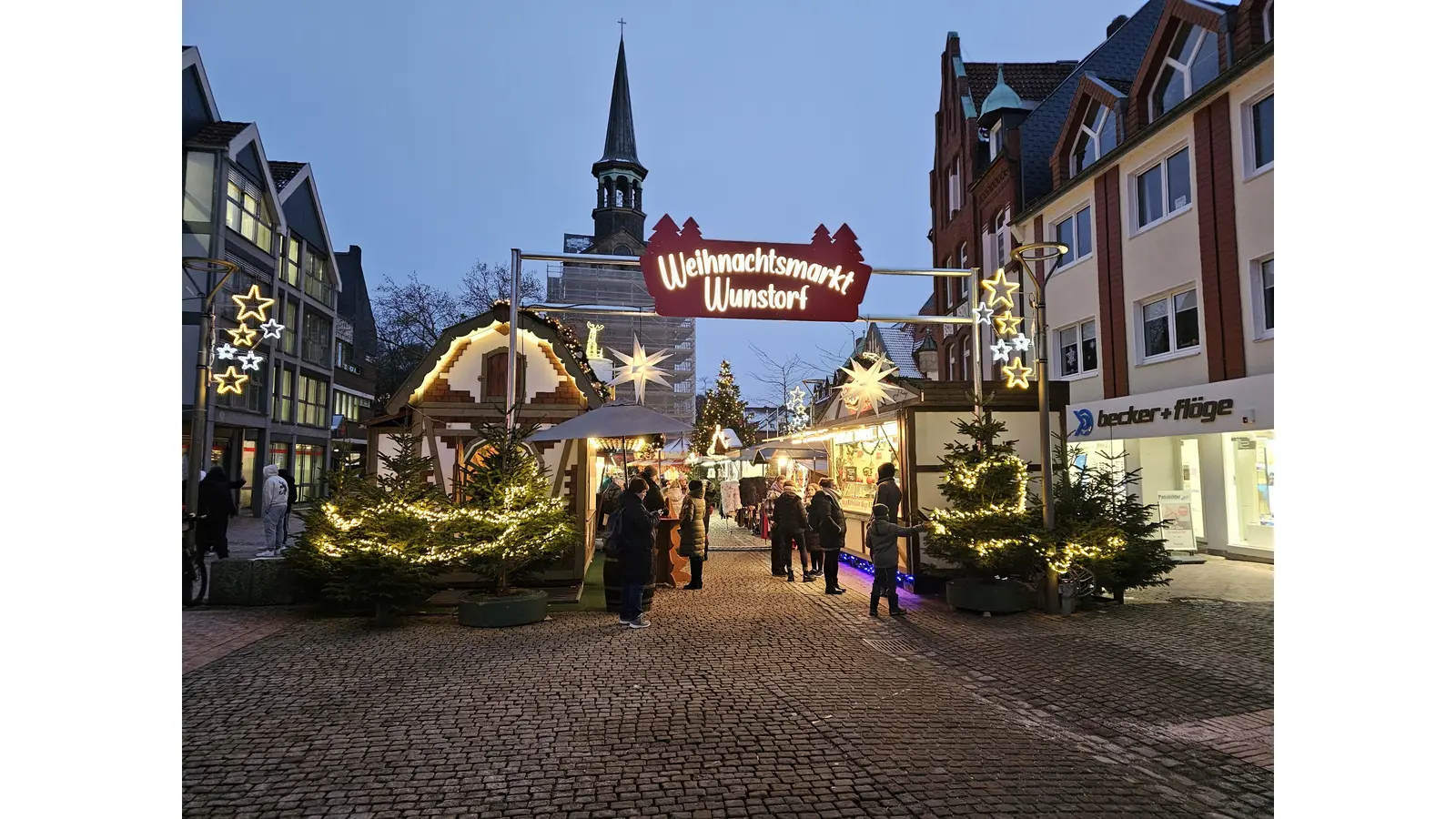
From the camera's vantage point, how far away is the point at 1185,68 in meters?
15.7

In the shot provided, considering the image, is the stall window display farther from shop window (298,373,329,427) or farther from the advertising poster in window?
shop window (298,373,329,427)

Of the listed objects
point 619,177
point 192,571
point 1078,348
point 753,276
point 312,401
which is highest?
point 619,177

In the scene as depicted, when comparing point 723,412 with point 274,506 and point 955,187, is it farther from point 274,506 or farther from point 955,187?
point 274,506

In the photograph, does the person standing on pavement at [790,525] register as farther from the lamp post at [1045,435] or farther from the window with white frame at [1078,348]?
the window with white frame at [1078,348]

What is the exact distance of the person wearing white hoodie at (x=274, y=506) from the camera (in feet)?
43.8

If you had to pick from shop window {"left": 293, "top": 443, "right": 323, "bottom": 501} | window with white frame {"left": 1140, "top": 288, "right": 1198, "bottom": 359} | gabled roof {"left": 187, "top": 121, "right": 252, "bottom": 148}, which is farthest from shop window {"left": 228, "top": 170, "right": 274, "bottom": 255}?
window with white frame {"left": 1140, "top": 288, "right": 1198, "bottom": 359}

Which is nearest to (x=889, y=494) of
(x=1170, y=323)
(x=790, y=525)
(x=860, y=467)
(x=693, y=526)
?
(x=790, y=525)

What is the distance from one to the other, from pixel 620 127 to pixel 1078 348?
164 feet

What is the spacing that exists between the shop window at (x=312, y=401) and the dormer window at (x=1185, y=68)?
33.4 m

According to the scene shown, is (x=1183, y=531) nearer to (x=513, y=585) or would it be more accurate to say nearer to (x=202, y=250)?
(x=513, y=585)

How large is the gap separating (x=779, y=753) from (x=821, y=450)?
12.7 m

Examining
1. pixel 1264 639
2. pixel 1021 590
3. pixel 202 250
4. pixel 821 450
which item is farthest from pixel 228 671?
pixel 202 250

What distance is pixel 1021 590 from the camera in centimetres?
949
